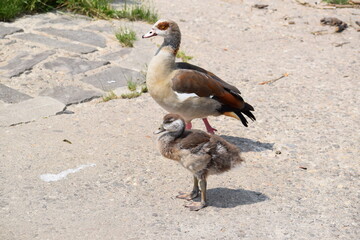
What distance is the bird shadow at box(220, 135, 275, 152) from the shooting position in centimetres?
652

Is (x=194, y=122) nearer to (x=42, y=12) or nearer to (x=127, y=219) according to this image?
(x=127, y=219)

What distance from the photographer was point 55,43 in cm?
898

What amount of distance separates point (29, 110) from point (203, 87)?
2.33 metres

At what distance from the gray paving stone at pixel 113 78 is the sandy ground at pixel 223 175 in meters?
0.53

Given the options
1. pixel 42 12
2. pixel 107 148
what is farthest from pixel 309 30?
pixel 107 148

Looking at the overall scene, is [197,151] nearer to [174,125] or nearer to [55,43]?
[174,125]

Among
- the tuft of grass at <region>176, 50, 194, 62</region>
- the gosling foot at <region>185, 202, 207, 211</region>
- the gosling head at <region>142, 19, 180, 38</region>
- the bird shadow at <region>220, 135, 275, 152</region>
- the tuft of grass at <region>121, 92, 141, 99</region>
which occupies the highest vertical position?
the gosling head at <region>142, 19, 180, 38</region>

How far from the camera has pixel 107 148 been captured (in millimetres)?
6285

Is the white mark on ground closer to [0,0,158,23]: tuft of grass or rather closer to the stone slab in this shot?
the stone slab

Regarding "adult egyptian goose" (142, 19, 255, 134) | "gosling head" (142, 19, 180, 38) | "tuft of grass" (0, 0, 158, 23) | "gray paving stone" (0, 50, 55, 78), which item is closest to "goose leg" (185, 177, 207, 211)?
"adult egyptian goose" (142, 19, 255, 134)

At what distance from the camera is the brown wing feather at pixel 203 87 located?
623cm

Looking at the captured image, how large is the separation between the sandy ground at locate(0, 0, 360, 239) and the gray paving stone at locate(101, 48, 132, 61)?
1071 mm

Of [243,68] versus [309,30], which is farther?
[309,30]

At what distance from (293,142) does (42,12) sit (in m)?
5.70
